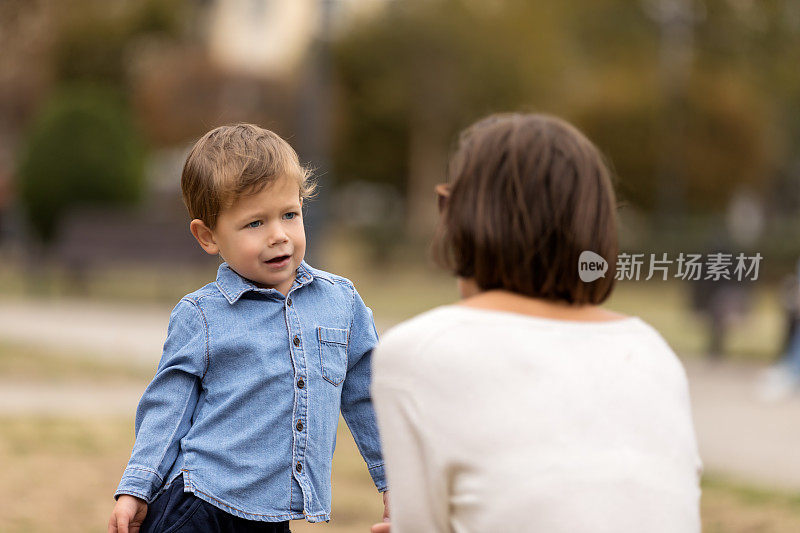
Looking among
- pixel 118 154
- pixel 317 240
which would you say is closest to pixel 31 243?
pixel 118 154

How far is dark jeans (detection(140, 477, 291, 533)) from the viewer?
218 centimetres

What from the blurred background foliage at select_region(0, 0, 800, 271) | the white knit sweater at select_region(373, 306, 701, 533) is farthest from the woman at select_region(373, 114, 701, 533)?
the blurred background foliage at select_region(0, 0, 800, 271)

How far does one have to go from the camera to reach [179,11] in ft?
128

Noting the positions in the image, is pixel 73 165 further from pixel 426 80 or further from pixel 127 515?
pixel 127 515

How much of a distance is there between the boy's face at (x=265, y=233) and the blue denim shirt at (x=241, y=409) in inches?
1.9

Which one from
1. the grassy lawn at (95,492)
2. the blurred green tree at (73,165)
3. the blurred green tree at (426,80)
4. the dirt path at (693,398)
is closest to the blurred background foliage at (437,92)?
the blurred green tree at (426,80)

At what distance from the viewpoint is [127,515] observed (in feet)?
7.19

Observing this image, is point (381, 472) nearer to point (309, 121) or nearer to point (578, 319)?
point (578, 319)

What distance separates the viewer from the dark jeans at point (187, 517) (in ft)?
7.14

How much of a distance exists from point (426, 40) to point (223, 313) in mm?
28140

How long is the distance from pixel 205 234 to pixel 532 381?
3.31ft

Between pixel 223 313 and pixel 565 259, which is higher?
pixel 565 259

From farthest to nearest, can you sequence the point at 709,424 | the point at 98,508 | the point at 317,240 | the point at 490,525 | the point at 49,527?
the point at 317,240
the point at 709,424
the point at 98,508
the point at 49,527
the point at 490,525

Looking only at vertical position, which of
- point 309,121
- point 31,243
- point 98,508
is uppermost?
point 309,121
